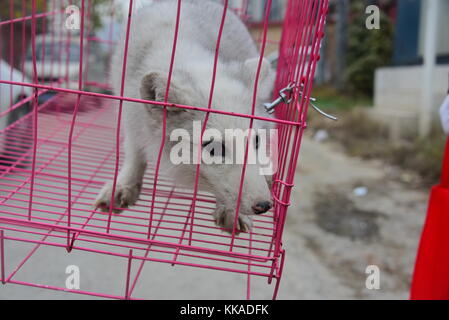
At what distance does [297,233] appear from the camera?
464 cm

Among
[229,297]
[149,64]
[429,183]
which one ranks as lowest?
[229,297]

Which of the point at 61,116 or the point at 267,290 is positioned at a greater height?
the point at 61,116

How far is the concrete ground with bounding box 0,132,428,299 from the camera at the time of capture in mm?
3641

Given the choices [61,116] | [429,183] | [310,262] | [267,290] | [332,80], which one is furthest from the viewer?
[332,80]

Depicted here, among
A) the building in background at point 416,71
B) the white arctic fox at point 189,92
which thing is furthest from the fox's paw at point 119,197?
the building in background at point 416,71

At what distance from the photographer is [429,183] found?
5.82m

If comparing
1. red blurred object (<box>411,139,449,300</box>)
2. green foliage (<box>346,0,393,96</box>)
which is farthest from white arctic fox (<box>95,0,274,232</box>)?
green foliage (<box>346,0,393,96</box>)

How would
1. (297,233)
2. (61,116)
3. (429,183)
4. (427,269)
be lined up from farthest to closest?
(429,183), (297,233), (61,116), (427,269)

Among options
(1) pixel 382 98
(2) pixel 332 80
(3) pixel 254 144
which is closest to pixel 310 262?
(3) pixel 254 144

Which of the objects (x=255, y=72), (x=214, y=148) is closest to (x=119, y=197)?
(x=214, y=148)

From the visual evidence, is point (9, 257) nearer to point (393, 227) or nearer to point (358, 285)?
point (358, 285)

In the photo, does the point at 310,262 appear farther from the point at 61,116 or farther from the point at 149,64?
the point at 149,64

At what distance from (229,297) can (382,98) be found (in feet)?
21.9

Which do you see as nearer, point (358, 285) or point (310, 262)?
point (358, 285)
